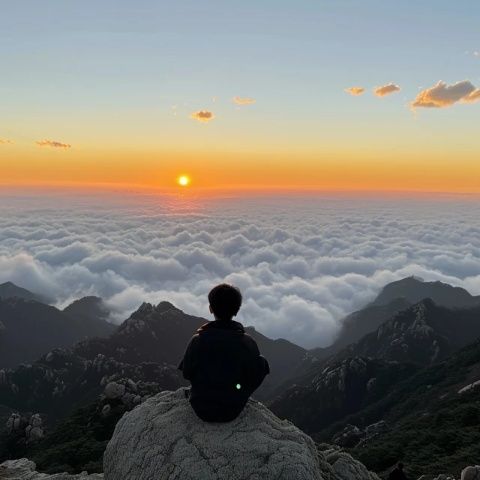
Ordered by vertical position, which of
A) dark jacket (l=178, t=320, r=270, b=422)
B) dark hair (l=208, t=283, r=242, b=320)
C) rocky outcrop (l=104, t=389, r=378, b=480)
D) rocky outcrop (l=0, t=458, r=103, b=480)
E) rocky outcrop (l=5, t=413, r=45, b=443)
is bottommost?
rocky outcrop (l=5, t=413, r=45, b=443)

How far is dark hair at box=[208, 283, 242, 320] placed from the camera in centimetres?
983

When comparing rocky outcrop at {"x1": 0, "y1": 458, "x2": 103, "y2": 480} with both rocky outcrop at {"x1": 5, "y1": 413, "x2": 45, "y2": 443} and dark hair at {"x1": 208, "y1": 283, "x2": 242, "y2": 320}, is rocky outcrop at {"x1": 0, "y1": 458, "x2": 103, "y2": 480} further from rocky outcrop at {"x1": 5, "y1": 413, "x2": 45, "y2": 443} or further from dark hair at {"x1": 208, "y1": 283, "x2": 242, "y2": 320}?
rocky outcrop at {"x1": 5, "y1": 413, "x2": 45, "y2": 443}

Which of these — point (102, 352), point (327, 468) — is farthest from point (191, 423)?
point (102, 352)

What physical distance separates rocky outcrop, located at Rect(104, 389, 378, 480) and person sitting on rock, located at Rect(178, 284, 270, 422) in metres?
0.49

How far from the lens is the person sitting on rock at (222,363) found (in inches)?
378

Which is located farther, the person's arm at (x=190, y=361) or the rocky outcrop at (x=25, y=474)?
the rocky outcrop at (x=25, y=474)

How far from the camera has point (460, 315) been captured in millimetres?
174750

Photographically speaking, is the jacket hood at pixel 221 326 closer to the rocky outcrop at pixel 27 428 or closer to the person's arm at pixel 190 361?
the person's arm at pixel 190 361

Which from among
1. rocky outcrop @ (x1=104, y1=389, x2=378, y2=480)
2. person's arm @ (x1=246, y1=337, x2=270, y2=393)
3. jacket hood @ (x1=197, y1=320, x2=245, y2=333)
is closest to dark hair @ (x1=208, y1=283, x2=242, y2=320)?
jacket hood @ (x1=197, y1=320, x2=245, y2=333)

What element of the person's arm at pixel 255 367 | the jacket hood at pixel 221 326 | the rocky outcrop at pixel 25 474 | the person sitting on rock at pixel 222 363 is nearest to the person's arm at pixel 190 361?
the person sitting on rock at pixel 222 363

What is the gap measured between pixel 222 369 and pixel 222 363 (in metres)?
0.13

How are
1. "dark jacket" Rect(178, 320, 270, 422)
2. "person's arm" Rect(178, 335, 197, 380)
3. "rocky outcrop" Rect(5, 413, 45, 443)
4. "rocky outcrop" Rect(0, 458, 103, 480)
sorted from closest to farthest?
"dark jacket" Rect(178, 320, 270, 422)
"person's arm" Rect(178, 335, 197, 380)
"rocky outcrop" Rect(0, 458, 103, 480)
"rocky outcrop" Rect(5, 413, 45, 443)

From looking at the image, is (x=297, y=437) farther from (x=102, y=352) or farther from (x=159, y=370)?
(x=102, y=352)

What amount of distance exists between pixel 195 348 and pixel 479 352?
105117 millimetres
